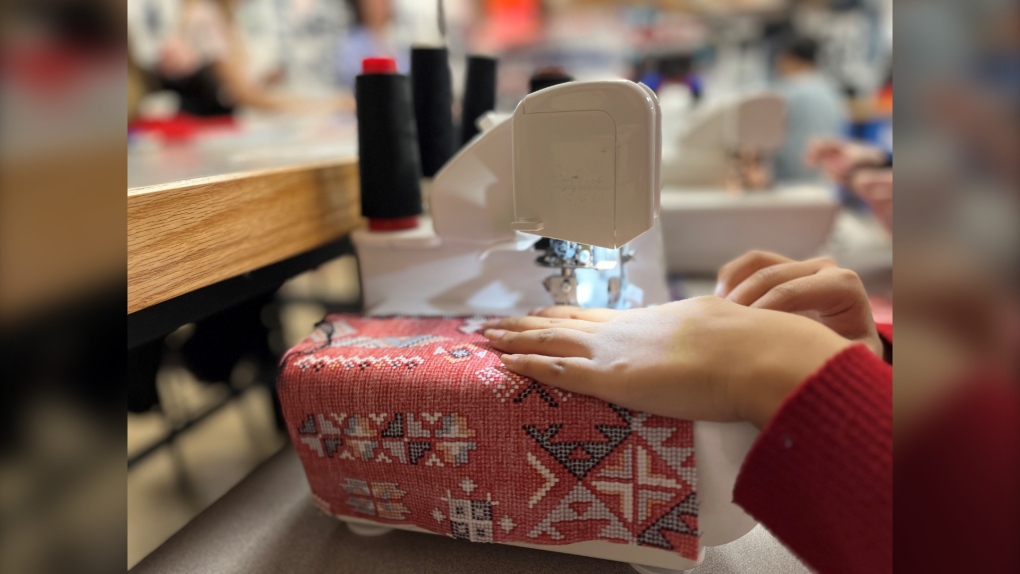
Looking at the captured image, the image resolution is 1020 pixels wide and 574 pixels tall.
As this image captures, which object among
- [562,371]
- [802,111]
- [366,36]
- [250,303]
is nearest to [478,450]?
[562,371]

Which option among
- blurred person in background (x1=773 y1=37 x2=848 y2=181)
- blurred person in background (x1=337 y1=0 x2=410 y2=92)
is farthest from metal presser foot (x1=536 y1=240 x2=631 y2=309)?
blurred person in background (x1=337 y1=0 x2=410 y2=92)

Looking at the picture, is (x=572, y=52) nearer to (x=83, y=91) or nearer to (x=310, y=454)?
(x=310, y=454)

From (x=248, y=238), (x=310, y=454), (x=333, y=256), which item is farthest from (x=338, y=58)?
(x=310, y=454)

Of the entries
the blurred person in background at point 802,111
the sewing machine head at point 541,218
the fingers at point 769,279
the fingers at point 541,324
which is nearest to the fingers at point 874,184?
the blurred person in background at point 802,111

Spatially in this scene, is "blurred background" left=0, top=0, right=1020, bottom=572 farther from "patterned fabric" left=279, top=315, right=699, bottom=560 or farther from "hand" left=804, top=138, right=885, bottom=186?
"patterned fabric" left=279, top=315, right=699, bottom=560

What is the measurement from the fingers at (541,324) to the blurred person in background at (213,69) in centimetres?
179

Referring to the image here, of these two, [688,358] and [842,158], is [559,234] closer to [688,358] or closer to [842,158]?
[688,358]

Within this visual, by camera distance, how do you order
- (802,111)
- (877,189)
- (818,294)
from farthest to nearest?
1. (802,111)
2. (877,189)
3. (818,294)

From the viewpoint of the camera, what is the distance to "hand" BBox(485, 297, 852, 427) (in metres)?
0.37

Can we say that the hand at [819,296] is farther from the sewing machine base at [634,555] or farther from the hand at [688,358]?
the sewing machine base at [634,555]

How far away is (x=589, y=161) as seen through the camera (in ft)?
1.54

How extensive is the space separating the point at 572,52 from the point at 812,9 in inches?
39.8

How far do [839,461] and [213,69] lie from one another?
237 centimetres

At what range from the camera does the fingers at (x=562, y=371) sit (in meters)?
0.43
